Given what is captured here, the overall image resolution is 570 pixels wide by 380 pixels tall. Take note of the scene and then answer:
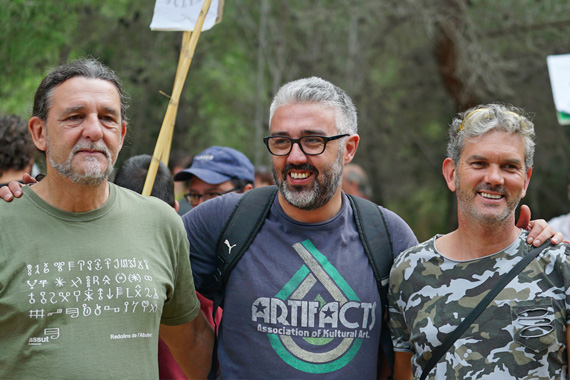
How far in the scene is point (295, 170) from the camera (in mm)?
3252

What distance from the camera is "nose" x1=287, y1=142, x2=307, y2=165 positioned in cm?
322

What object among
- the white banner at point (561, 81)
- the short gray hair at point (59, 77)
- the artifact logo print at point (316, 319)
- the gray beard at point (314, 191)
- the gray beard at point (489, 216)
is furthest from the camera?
the white banner at point (561, 81)

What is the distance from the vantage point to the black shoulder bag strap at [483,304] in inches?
116

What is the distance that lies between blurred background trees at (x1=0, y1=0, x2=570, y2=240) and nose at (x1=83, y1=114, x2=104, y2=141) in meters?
3.80

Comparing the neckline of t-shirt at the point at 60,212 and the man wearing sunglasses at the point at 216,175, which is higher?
the man wearing sunglasses at the point at 216,175

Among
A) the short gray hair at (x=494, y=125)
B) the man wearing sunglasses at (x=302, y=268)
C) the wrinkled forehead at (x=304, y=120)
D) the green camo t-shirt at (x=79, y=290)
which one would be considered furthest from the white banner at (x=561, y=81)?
the green camo t-shirt at (x=79, y=290)

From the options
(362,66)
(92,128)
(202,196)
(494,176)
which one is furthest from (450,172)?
(362,66)

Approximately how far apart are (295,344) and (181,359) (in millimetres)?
613

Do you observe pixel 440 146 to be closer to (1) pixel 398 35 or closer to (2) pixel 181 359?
(1) pixel 398 35

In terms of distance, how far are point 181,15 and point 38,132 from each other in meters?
1.47

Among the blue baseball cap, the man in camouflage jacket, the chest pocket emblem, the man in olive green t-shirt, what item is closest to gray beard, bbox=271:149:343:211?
the man in camouflage jacket

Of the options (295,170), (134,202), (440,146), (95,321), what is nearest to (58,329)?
(95,321)

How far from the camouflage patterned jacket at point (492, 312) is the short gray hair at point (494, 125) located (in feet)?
1.40

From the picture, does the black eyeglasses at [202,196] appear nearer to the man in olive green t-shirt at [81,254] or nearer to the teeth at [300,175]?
the teeth at [300,175]
